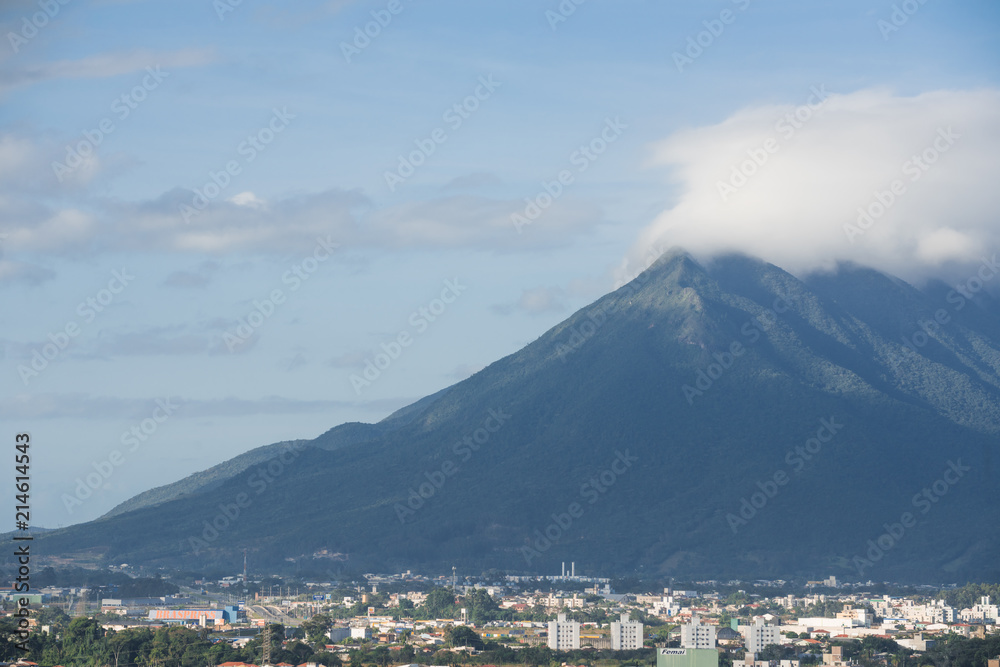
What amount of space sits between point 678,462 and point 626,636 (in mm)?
76532

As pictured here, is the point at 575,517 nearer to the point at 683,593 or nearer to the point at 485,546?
Answer: the point at 485,546

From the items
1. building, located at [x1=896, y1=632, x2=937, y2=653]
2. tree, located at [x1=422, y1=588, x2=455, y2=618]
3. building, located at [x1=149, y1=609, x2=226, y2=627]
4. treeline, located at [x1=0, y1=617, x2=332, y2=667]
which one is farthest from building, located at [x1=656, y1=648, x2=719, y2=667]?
tree, located at [x1=422, y1=588, x2=455, y2=618]

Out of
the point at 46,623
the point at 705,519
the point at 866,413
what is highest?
the point at 866,413

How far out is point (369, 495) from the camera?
15400 centimetres

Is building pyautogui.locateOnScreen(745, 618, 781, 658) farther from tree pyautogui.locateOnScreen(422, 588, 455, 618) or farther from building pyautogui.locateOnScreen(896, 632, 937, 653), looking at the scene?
tree pyautogui.locateOnScreen(422, 588, 455, 618)

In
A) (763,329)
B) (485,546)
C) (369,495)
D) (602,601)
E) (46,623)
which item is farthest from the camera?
(763,329)

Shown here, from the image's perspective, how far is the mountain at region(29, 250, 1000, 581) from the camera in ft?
469

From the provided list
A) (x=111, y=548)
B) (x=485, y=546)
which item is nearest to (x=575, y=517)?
(x=485, y=546)

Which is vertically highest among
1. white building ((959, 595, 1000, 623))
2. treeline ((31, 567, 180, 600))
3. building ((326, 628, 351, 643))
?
treeline ((31, 567, 180, 600))

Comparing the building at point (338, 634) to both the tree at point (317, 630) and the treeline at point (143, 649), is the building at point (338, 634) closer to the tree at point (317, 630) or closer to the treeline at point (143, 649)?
the tree at point (317, 630)

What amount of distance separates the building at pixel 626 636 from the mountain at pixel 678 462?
6140 cm

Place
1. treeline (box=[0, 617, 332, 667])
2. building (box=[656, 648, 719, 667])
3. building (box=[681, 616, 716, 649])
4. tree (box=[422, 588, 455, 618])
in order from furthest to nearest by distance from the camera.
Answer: tree (box=[422, 588, 455, 618])
building (box=[681, 616, 716, 649])
treeline (box=[0, 617, 332, 667])
building (box=[656, 648, 719, 667])

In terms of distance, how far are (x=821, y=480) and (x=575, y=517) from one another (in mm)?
22713

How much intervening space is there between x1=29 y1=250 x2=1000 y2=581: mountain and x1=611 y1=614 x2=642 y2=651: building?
61400 millimetres
